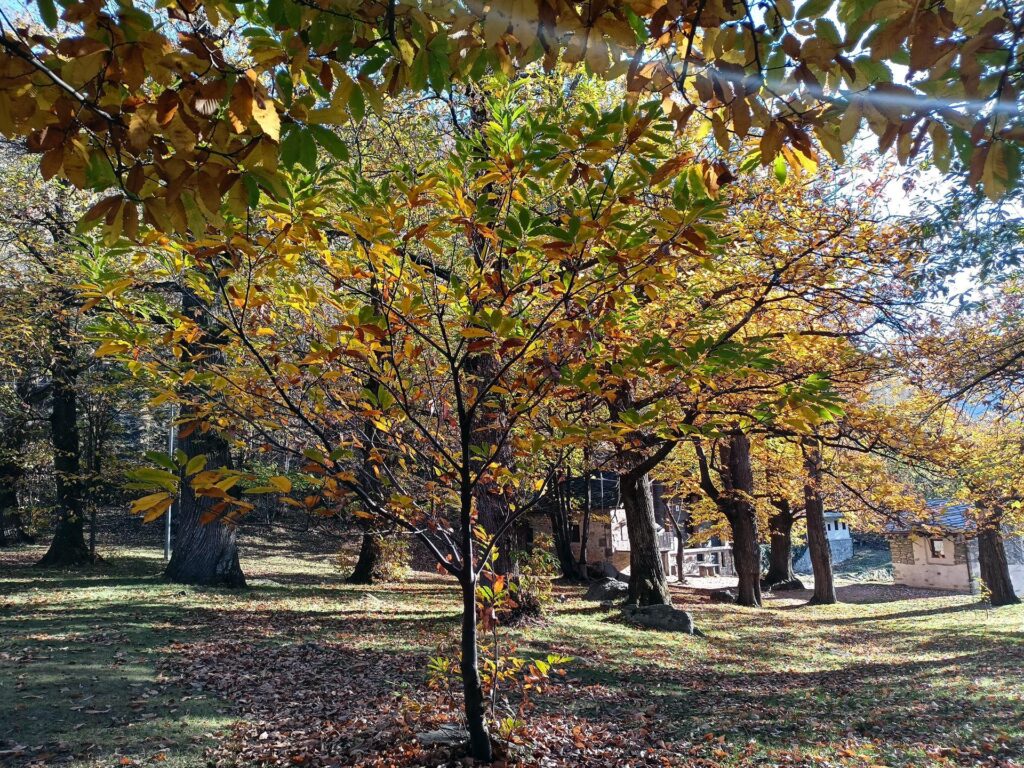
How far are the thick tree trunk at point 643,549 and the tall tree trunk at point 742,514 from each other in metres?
5.03

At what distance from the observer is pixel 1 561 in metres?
15.4

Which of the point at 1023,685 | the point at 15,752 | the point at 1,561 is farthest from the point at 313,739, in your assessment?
the point at 1,561

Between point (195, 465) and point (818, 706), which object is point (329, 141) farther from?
point (818, 706)

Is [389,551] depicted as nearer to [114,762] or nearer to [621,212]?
[114,762]

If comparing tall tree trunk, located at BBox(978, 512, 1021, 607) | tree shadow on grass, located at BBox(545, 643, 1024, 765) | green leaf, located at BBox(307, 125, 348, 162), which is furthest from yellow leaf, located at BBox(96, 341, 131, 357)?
tall tree trunk, located at BBox(978, 512, 1021, 607)

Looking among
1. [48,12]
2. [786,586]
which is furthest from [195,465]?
[786,586]

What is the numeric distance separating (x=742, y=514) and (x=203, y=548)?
13582 mm

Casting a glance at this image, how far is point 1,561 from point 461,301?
58.0 feet

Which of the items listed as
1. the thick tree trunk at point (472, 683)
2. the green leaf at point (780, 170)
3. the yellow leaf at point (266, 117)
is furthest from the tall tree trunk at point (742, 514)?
the yellow leaf at point (266, 117)

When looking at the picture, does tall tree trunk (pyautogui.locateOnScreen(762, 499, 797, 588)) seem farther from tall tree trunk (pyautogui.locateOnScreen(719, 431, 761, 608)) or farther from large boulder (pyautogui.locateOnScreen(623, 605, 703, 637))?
large boulder (pyautogui.locateOnScreen(623, 605, 703, 637))

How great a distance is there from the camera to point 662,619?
11672 mm

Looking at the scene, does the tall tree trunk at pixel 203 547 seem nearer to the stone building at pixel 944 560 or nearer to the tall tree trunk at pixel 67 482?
the tall tree trunk at pixel 67 482

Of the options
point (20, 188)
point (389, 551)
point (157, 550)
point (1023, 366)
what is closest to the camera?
point (1023, 366)

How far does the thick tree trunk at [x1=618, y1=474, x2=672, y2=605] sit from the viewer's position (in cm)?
1267
